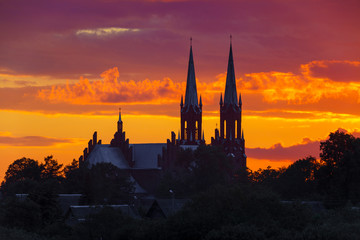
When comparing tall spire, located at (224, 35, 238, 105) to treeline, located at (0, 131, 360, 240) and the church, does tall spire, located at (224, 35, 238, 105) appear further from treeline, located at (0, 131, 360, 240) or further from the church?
treeline, located at (0, 131, 360, 240)

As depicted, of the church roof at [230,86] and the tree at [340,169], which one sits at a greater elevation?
the church roof at [230,86]

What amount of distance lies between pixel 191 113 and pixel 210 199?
97.4m

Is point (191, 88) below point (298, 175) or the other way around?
the other way around

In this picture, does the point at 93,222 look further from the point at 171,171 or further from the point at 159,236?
the point at 171,171

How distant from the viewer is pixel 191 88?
167000 millimetres

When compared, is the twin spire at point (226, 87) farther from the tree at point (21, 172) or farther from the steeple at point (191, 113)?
the tree at point (21, 172)

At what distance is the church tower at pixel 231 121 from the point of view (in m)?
162

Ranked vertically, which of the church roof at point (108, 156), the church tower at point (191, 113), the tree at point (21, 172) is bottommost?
the tree at point (21, 172)

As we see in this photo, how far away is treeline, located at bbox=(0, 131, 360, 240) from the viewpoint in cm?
6656

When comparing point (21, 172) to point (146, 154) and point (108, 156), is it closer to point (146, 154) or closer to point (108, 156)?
point (108, 156)

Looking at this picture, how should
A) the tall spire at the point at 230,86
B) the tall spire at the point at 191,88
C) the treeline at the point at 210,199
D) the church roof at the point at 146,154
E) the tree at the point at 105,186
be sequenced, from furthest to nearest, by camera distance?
1. the tall spire at the point at 191,88
2. the tall spire at the point at 230,86
3. the church roof at the point at 146,154
4. the tree at the point at 105,186
5. the treeline at the point at 210,199

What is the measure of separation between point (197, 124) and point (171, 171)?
20183 mm

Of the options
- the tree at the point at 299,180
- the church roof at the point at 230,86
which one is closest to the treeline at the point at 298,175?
the tree at the point at 299,180

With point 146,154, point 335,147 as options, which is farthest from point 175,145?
point 335,147
